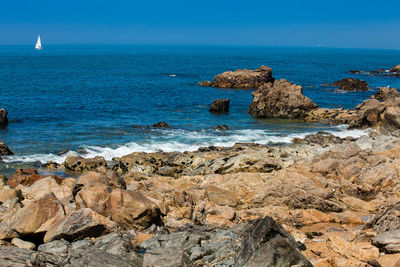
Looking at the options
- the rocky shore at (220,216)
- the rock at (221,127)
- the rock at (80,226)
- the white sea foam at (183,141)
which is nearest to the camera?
the rocky shore at (220,216)

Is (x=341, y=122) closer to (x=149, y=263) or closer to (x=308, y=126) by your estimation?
(x=308, y=126)

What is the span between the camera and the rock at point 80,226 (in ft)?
47.9

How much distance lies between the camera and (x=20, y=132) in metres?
43.0

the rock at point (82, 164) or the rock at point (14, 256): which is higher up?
the rock at point (14, 256)

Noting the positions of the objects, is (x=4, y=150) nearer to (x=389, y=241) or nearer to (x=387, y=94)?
(x=389, y=241)

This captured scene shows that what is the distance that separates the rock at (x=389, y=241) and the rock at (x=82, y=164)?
72.1 ft

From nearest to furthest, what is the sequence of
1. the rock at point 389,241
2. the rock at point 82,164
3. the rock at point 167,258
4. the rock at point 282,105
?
1. the rock at point 167,258
2. the rock at point 389,241
3. the rock at point 82,164
4. the rock at point 282,105

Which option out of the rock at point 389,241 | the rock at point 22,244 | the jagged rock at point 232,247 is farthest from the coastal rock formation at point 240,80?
the rock at point 389,241

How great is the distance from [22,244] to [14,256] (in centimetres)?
166

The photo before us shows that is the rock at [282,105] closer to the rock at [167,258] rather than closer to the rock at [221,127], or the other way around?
the rock at [221,127]

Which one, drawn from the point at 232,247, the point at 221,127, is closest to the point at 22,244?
the point at 232,247

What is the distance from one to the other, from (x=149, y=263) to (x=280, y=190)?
30.6 ft

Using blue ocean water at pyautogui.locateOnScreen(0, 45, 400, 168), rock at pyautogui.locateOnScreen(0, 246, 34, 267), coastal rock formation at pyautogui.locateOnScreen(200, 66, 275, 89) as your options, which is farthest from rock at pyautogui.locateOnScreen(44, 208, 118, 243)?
coastal rock formation at pyautogui.locateOnScreen(200, 66, 275, 89)

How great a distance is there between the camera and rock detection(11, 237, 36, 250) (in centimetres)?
1470
